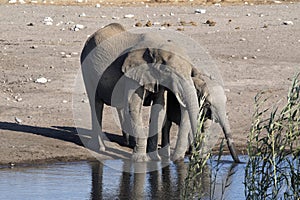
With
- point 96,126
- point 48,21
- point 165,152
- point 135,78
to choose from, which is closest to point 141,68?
point 135,78

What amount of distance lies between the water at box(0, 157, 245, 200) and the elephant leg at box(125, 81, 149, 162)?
219 mm

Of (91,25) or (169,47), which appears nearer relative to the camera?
(169,47)

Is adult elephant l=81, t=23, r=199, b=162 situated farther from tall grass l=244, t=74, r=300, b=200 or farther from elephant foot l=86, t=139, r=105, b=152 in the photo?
tall grass l=244, t=74, r=300, b=200

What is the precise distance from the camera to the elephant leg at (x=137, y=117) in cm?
1120

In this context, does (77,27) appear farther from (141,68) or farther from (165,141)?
(141,68)

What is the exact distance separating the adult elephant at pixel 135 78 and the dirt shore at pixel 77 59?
23.8 inches

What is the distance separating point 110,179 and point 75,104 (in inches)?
145

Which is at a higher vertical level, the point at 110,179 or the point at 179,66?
the point at 179,66

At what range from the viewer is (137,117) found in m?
11.3

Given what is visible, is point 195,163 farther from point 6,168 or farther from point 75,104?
point 75,104

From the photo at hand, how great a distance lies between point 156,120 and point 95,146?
93cm

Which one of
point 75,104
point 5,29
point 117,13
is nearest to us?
point 75,104

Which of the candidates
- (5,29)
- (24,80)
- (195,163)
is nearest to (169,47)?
(195,163)

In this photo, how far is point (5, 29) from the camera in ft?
69.7
